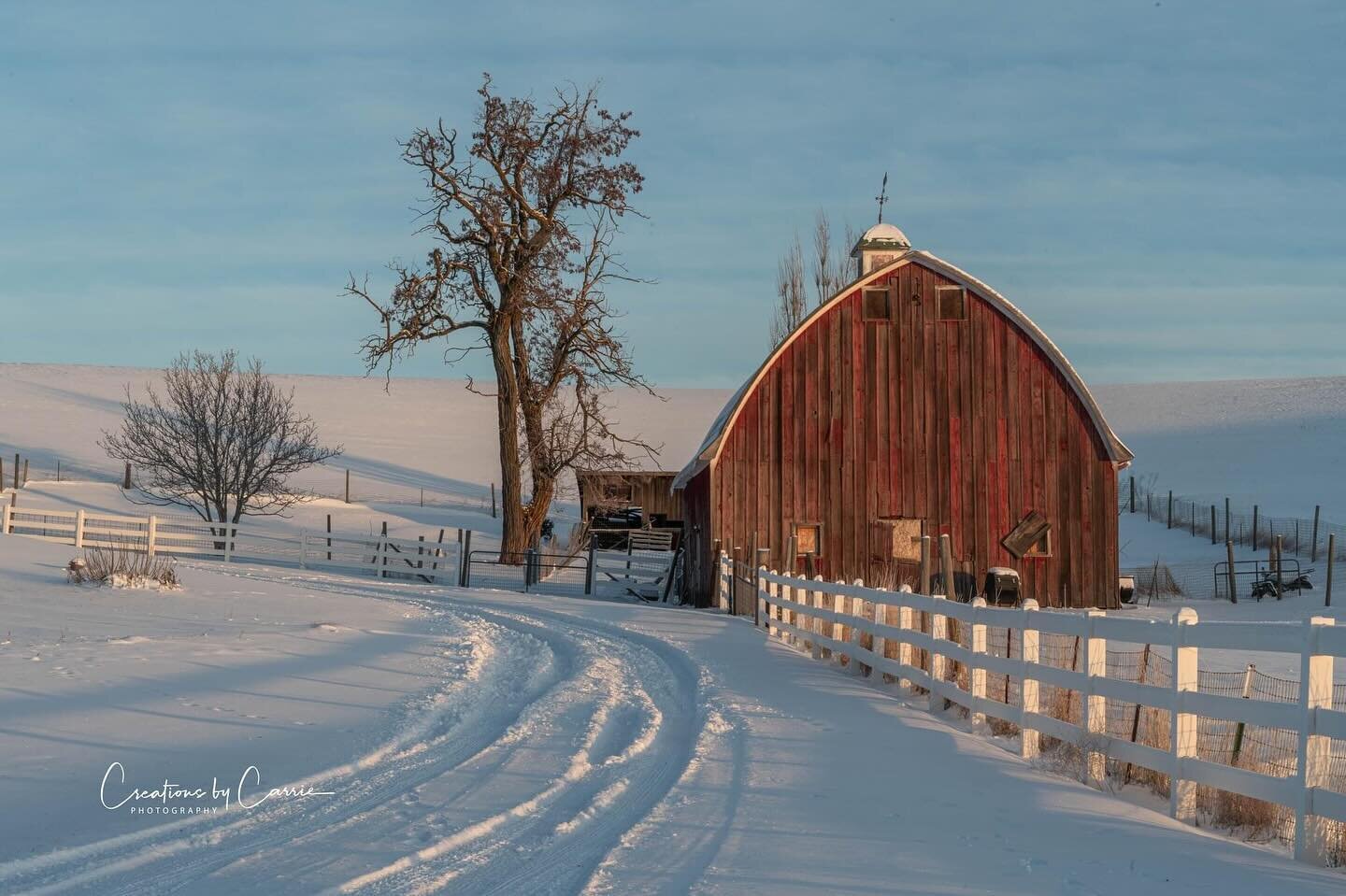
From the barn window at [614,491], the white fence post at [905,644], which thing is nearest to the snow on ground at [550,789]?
the white fence post at [905,644]

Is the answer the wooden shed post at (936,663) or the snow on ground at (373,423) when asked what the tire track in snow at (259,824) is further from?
the snow on ground at (373,423)

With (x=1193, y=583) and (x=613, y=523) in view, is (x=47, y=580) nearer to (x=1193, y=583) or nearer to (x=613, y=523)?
(x=613, y=523)

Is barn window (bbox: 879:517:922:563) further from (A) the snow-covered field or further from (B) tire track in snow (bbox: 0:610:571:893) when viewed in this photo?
(B) tire track in snow (bbox: 0:610:571:893)

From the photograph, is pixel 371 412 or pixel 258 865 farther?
pixel 371 412

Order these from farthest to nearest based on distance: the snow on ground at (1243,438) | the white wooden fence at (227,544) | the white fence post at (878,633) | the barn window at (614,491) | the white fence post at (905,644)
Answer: the snow on ground at (1243,438)
the barn window at (614,491)
the white wooden fence at (227,544)
the white fence post at (878,633)
the white fence post at (905,644)

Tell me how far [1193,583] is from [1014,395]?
48.6 ft

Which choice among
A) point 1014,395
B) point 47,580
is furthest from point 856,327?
point 47,580

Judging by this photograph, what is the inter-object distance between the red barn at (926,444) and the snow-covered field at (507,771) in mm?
7883

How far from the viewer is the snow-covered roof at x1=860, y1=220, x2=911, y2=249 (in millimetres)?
30672

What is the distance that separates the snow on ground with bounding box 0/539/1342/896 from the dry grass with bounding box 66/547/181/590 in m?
6.63

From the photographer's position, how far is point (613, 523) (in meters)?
46.9

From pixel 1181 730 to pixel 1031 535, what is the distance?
20647mm

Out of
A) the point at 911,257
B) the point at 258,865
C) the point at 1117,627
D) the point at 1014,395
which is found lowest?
the point at 258,865

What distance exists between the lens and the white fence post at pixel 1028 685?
30.7 feet
